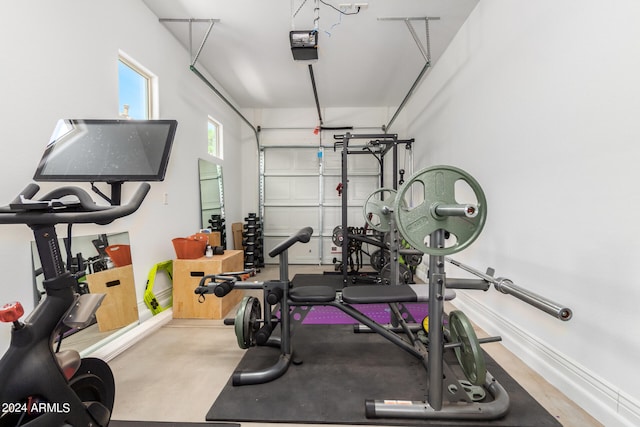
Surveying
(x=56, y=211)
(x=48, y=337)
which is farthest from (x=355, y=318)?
(x=56, y=211)

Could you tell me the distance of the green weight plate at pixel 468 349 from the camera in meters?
1.42

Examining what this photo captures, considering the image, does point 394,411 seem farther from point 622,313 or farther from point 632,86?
point 632,86

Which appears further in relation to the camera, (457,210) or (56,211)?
(457,210)

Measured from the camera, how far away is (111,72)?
2361 millimetres

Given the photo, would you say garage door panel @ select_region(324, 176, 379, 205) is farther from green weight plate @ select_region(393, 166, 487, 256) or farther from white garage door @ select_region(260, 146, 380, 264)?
green weight plate @ select_region(393, 166, 487, 256)

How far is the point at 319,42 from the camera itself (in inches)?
136

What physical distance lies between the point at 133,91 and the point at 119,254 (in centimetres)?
169

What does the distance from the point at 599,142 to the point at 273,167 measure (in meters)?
5.15

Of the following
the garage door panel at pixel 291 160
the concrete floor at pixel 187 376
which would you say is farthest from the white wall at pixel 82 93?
the garage door panel at pixel 291 160

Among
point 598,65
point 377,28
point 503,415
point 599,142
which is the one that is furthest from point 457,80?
point 503,415

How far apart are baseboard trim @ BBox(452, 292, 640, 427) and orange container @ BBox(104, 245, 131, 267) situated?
137 inches

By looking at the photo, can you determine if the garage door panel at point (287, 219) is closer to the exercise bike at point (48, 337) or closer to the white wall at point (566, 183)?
the white wall at point (566, 183)

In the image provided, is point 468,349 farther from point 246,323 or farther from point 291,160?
point 291,160

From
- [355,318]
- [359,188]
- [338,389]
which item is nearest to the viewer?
[338,389]
